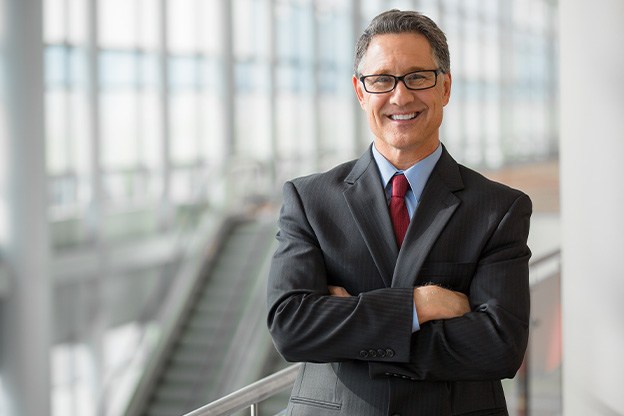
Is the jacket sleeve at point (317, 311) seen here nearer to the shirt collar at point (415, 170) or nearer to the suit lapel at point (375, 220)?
the suit lapel at point (375, 220)

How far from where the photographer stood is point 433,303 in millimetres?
2285

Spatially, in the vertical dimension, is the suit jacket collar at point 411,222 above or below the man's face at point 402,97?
below

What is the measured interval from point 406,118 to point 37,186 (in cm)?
972

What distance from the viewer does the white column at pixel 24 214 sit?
1134cm

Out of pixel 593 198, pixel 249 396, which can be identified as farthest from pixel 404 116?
pixel 593 198

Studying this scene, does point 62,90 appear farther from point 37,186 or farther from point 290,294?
point 290,294

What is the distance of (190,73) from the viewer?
1705 cm

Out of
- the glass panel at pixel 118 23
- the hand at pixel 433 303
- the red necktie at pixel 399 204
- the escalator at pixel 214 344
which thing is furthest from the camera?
the glass panel at pixel 118 23

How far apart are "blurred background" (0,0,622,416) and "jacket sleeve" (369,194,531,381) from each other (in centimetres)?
330

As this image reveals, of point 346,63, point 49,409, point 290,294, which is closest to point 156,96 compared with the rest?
point 49,409

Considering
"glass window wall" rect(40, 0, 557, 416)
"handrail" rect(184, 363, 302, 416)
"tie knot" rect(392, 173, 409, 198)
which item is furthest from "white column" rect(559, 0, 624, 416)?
"glass window wall" rect(40, 0, 557, 416)

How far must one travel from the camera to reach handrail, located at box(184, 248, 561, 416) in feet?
9.52

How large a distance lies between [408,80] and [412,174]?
23 centimetres

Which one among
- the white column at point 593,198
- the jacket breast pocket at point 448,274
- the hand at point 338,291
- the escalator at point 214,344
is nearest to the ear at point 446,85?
the jacket breast pocket at point 448,274
